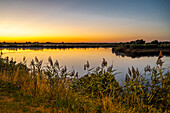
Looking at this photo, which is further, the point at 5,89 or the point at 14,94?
the point at 5,89

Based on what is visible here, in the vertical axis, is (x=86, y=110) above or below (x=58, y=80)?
below

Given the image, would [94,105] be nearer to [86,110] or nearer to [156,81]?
[86,110]

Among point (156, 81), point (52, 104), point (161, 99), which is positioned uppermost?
point (156, 81)

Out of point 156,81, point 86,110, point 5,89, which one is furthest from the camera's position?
point 5,89

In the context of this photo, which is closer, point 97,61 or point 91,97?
point 91,97

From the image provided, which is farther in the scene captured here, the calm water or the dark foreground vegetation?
the calm water

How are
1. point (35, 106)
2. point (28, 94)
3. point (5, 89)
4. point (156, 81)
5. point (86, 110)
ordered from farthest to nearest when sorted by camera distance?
1. point (5, 89)
2. point (28, 94)
3. point (156, 81)
4. point (35, 106)
5. point (86, 110)

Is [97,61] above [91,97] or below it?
below

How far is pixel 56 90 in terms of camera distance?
7.01 m

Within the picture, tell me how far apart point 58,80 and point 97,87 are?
7.15 ft

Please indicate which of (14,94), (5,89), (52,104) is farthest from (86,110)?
(5,89)

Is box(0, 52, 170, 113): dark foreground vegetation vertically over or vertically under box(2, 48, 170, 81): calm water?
over

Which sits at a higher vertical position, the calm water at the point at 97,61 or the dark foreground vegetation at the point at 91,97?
the dark foreground vegetation at the point at 91,97

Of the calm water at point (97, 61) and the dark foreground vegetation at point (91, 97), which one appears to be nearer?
the dark foreground vegetation at point (91, 97)
